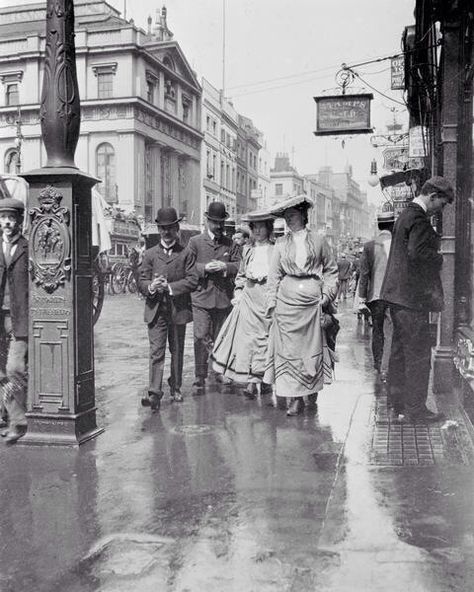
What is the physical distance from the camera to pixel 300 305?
6172 millimetres

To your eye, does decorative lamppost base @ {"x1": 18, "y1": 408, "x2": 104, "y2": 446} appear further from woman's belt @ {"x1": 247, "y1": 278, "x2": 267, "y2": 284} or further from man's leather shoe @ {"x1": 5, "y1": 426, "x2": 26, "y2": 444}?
woman's belt @ {"x1": 247, "y1": 278, "x2": 267, "y2": 284}

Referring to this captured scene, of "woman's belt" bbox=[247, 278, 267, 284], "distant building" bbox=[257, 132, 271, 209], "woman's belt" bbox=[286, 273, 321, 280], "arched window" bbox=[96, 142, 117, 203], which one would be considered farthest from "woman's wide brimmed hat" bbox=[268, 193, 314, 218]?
"distant building" bbox=[257, 132, 271, 209]

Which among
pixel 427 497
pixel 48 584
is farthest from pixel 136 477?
pixel 427 497

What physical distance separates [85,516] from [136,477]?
687mm

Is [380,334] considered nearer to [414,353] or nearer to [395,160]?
[414,353]

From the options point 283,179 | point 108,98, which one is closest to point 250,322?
point 108,98

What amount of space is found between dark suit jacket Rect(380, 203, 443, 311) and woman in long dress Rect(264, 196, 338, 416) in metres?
0.70

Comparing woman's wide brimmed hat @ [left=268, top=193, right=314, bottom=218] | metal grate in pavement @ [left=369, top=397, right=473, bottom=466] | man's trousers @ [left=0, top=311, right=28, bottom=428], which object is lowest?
metal grate in pavement @ [left=369, top=397, right=473, bottom=466]

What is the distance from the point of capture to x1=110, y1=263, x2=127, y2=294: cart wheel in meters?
26.8

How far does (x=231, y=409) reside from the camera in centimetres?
636

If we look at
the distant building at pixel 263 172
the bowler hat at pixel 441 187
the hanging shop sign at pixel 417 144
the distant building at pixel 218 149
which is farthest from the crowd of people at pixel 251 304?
the distant building at pixel 263 172

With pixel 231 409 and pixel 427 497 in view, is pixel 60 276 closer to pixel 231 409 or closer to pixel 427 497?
pixel 231 409

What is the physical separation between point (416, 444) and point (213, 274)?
3193 mm

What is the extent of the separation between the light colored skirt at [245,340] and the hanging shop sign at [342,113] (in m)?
6.57
